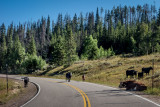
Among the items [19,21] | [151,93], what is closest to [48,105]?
[151,93]

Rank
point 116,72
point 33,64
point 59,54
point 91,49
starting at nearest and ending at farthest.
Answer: point 116,72
point 33,64
point 59,54
point 91,49

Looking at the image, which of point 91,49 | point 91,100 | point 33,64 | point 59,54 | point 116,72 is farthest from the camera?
point 91,49

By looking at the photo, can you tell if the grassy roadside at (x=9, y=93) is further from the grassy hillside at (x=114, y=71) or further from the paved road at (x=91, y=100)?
the grassy hillside at (x=114, y=71)

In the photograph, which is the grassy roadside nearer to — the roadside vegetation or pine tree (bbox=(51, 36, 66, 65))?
the roadside vegetation

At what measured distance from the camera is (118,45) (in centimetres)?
8669

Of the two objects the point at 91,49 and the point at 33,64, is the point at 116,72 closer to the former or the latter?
the point at 91,49

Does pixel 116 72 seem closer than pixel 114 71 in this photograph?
Yes

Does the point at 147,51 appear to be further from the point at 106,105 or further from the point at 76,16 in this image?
the point at 76,16

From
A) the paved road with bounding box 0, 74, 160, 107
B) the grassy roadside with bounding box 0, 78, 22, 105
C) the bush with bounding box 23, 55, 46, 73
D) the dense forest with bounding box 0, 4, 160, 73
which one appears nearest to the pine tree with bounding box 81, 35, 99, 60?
the dense forest with bounding box 0, 4, 160, 73

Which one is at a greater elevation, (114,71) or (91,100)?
(114,71)

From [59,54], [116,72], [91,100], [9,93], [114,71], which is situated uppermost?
[59,54]

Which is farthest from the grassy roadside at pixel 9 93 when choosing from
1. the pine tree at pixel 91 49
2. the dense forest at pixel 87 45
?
the pine tree at pixel 91 49

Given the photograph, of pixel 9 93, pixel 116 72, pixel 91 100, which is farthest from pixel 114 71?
pixel 91 100

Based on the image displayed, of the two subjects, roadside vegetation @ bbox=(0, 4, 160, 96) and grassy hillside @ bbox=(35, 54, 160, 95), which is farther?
roadside vegetation @ bbox=(0, 4, 160, 96)
